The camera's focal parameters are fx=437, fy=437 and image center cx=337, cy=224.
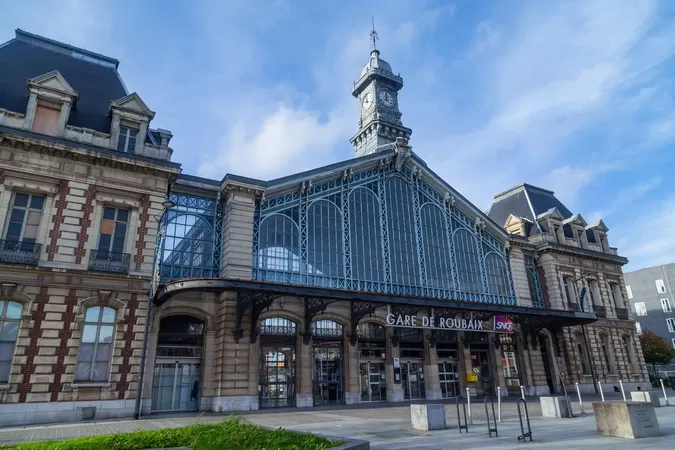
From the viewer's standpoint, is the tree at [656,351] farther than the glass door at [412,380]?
Yes

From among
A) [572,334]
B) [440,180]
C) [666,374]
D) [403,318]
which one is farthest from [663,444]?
[666,374]

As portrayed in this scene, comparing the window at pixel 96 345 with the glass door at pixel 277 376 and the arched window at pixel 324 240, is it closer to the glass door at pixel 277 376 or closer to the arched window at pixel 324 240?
the glass door at pixel 277 376

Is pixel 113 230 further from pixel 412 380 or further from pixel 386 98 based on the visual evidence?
pixel 386 98

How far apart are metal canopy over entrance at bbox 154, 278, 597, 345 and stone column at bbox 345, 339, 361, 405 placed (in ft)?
1.62

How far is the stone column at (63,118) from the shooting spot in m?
21.4

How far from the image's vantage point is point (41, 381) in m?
18.2

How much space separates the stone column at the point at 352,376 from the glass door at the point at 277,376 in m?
3.49

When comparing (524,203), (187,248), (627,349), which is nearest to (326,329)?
(187,248)

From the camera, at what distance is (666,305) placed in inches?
2507

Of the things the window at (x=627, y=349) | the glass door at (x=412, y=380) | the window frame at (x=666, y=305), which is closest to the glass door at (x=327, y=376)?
the glass door at (x=412, y=380)

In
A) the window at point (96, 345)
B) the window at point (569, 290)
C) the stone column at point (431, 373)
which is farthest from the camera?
the window at point (569, 290)

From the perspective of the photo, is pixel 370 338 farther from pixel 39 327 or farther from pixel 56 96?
pixel 56 96

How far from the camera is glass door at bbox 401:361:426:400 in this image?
94.3 feet

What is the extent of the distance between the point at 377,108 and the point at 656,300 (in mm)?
53518
